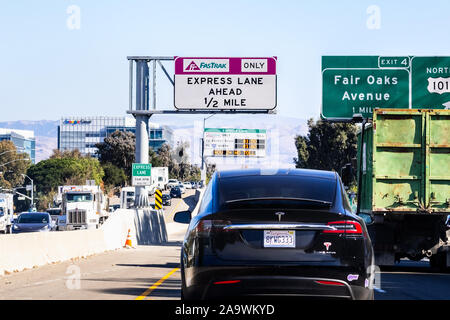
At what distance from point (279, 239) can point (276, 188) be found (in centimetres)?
88

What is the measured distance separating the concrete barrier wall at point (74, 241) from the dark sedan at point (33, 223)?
6595 millimetres

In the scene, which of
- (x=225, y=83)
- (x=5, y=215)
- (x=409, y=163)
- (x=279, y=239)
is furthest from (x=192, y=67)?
(x=279, y=239)

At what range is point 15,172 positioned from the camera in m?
143

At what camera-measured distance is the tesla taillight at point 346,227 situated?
859 cm

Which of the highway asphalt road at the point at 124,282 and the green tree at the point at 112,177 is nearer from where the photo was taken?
the highway asphalt road at the point at 124,282

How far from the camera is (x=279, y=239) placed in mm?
8484

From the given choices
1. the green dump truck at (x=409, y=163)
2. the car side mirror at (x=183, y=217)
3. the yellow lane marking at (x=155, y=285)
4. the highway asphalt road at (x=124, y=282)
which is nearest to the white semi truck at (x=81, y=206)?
the highway asphalt road at (x=124, y=282)

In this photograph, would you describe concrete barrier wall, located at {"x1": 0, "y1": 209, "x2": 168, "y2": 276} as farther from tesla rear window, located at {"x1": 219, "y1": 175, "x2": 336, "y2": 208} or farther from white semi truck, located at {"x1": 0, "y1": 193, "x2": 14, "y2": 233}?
white semi truck, located at {"x1": 0, "y1": 193, "x2": 14, "y2": 233}

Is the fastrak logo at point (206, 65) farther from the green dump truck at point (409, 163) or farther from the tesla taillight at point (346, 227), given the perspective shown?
the tesla taillight at point (346, 227)

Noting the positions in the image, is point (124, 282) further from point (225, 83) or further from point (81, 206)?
point (81, 206)

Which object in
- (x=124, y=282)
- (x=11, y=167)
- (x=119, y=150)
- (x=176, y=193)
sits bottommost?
(x=176, y=193)

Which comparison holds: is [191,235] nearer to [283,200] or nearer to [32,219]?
[283,200]

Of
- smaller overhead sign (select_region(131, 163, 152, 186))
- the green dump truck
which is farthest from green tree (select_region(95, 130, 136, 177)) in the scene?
the green dump truck
